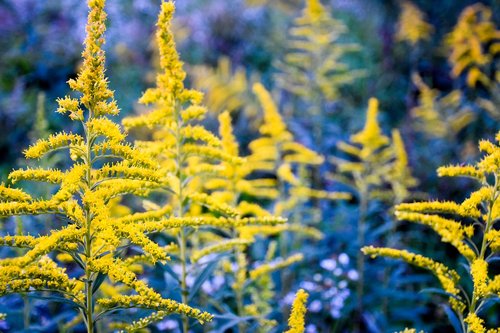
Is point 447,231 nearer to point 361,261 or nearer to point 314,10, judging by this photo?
point 361,261

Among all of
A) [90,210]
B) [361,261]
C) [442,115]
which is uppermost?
[442,115]

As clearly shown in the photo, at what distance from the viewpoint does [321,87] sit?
5.38m

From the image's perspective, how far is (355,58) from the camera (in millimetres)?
10023

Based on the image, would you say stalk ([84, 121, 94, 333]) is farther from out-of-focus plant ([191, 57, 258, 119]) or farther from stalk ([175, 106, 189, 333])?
out-of-focus plant ([191, 57, 258, 119])

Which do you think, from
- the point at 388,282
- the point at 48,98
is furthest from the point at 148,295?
the point at 48,98

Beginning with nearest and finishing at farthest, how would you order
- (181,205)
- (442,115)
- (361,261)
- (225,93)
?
(181,205) < (361,261) < (442,115) < (225,93)

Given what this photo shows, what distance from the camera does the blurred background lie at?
4.36 m

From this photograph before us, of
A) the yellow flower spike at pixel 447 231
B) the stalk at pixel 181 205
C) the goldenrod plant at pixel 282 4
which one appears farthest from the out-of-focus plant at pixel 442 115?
the goldenrod plant at pixel 282 4

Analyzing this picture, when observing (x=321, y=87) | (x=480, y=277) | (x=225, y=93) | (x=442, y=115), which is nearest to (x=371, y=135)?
(x=321, y=87)

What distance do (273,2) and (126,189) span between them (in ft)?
41.5

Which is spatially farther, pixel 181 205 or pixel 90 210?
pixel 181 205

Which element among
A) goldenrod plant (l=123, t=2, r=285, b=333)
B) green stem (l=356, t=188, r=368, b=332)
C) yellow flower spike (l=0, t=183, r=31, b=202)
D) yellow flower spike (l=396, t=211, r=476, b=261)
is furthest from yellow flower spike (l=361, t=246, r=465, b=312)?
green stem (l=356, t=188, r=368, b=332)

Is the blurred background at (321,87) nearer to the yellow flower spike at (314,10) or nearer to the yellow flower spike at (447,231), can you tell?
the yellow flower spike at (314,10)

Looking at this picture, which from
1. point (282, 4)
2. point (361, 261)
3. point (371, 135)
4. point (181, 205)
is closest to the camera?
point (181, 205)
